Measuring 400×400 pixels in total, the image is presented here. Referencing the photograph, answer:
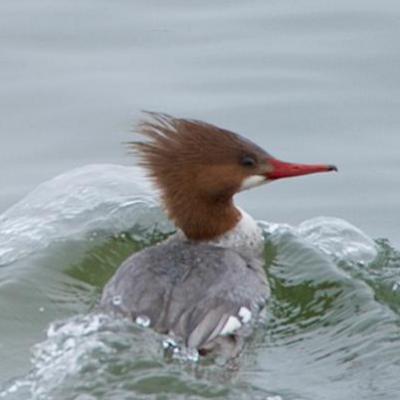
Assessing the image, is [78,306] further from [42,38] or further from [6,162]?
[42,38]

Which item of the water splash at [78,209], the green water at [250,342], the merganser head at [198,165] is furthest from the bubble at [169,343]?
the water splash at [78,209]

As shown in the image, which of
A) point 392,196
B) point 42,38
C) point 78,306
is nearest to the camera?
point 78,306

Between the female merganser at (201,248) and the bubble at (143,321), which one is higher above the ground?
the female merganser at (201,248)

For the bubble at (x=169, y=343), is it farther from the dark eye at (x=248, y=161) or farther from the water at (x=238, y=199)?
the dark eye at (x=248, y=161)

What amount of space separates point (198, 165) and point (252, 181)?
1.02 ft

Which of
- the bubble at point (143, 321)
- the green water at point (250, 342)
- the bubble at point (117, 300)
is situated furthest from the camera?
the bubble at point (117, 300)

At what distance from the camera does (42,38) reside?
12539 millimetres

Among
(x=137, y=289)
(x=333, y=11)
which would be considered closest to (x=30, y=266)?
(x=137, y=289)

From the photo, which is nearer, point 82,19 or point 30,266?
point 30,266

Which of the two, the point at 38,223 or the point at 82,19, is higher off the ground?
the point at 82,19

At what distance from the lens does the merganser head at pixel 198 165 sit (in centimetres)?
849

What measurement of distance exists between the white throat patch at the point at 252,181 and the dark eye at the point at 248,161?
0.07m

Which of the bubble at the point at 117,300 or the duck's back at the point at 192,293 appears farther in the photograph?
the bubble at the point at 117,300

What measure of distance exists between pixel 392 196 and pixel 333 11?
114 inches
